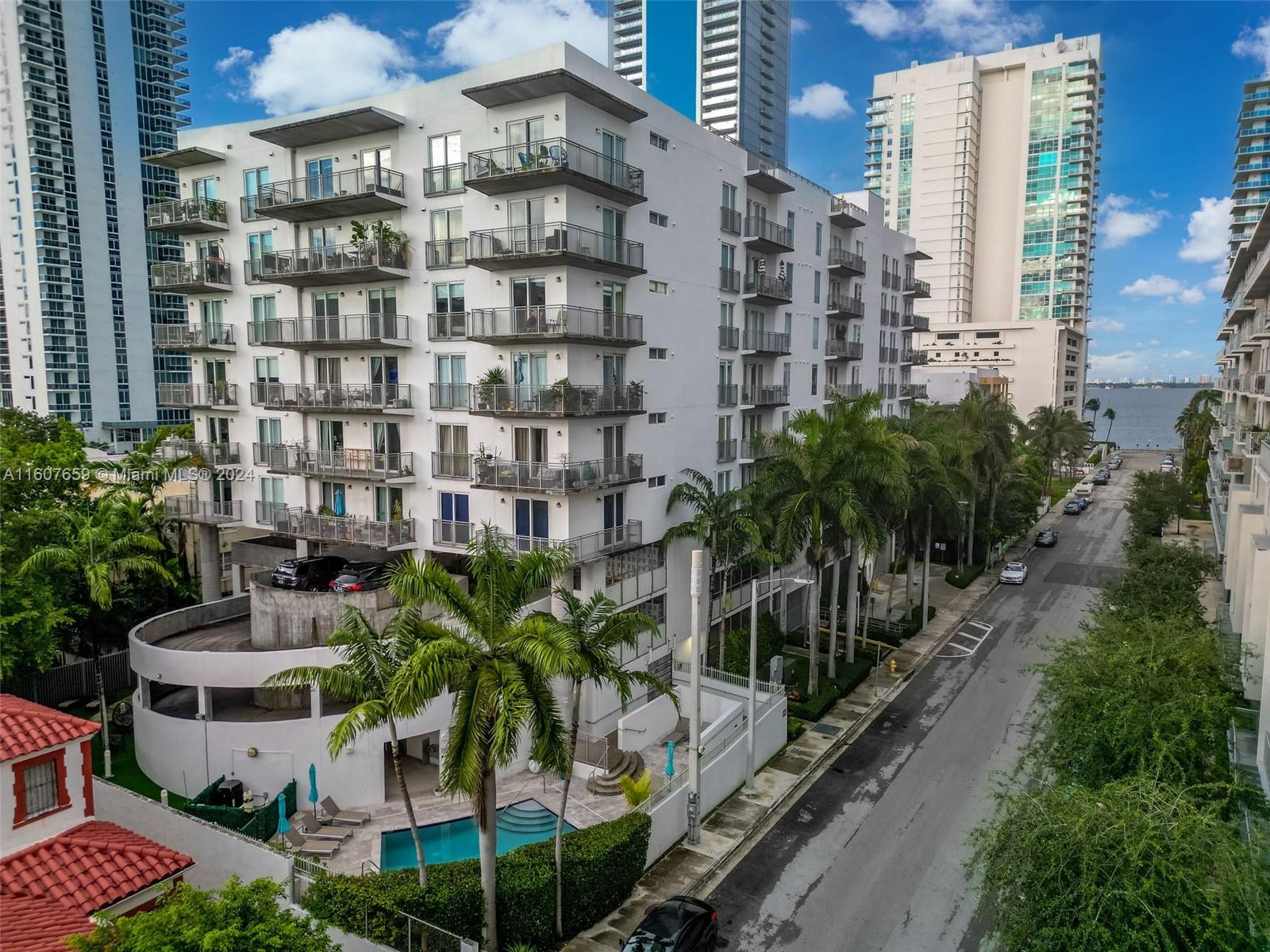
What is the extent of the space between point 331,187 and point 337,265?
3.58 m

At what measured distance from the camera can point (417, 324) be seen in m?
31.9

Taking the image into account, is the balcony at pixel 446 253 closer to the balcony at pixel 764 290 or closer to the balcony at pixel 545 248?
the balcony at pixel 545 248

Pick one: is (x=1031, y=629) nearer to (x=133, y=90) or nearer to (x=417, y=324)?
(x=417, y=324)

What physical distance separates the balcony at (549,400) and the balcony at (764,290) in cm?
1147

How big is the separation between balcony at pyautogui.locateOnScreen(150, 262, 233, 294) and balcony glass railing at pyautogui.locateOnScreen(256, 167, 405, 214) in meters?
4.74

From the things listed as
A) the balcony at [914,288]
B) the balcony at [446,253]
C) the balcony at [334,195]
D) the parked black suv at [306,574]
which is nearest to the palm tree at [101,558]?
the parked black suv at [306,574]

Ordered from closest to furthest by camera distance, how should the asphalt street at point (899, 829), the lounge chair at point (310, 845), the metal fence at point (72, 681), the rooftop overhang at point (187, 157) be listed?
the asphalt street at point (899, 829)
the lounge chair at point (310, 845)
the metal fence at point (72, 681)
the rooftop overhang at point (187, 157)

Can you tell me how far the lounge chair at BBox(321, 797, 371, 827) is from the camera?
23.3 metres

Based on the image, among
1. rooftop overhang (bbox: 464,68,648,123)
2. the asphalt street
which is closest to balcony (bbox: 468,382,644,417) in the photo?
rooftop overhang (bbox: 464,68,648,123)

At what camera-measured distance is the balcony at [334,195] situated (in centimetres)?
3086

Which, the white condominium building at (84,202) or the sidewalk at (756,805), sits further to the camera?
the white condominium building at (84,202)

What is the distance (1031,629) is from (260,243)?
4363 centimetres

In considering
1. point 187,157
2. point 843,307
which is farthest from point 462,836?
point 843,307

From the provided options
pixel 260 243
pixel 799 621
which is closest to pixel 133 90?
pixel 260 243
